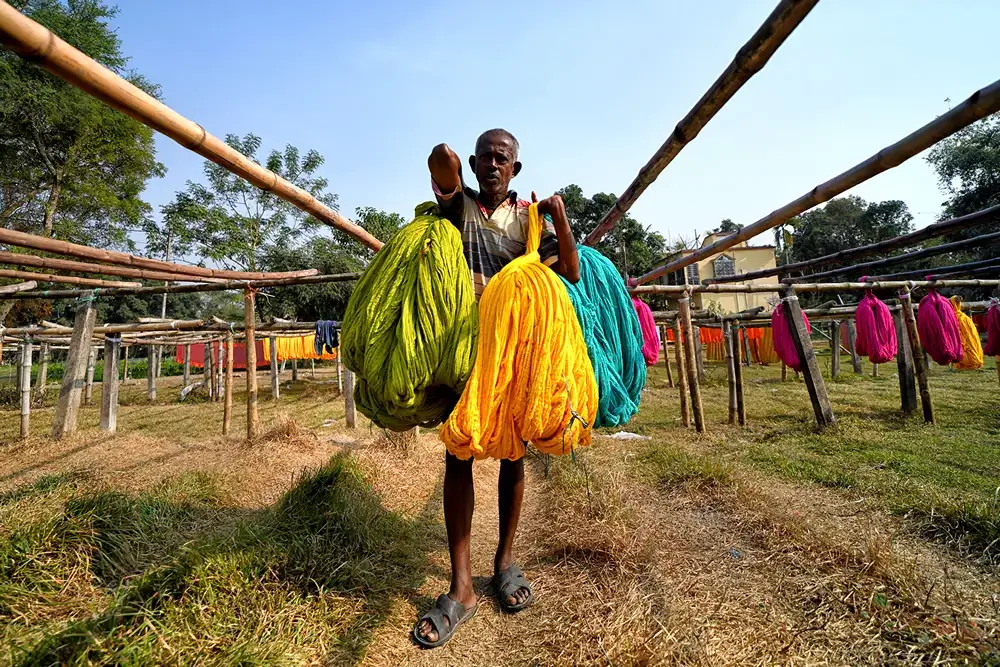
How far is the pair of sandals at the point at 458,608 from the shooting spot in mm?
1694

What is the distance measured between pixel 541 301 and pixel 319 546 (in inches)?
68.8

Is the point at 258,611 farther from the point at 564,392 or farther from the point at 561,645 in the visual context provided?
the point at 564,392

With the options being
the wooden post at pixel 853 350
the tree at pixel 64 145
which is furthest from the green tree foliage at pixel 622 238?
the tree at pixel 64 145

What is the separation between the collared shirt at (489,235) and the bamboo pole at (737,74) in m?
0.64

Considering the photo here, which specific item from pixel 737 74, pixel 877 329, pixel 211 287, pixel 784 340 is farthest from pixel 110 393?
pixel 877 329

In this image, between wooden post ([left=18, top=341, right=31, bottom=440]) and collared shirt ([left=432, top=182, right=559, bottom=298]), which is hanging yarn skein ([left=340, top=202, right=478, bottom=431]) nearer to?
collared shirt ([left=432, top=182, right=559, bottom=298])

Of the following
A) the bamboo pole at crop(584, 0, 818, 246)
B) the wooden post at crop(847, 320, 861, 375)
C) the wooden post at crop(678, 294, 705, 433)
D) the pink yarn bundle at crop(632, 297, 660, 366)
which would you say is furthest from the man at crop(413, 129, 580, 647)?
the wooden post at crop(847, 320, 861, 375)

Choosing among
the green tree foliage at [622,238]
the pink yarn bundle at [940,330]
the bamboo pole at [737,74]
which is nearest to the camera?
the bamboo pole at [737,74]

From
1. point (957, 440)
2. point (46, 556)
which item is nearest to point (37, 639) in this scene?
point (46, 556)

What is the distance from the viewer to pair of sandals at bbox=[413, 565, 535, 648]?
1.69 m

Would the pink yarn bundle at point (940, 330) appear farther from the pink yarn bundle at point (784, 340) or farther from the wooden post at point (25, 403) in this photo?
the wooden post at point (25, 403)

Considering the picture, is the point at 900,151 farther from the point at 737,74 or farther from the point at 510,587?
the point at 510,587

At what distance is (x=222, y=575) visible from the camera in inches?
68.2

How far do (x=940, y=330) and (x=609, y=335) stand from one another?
6.73 m
